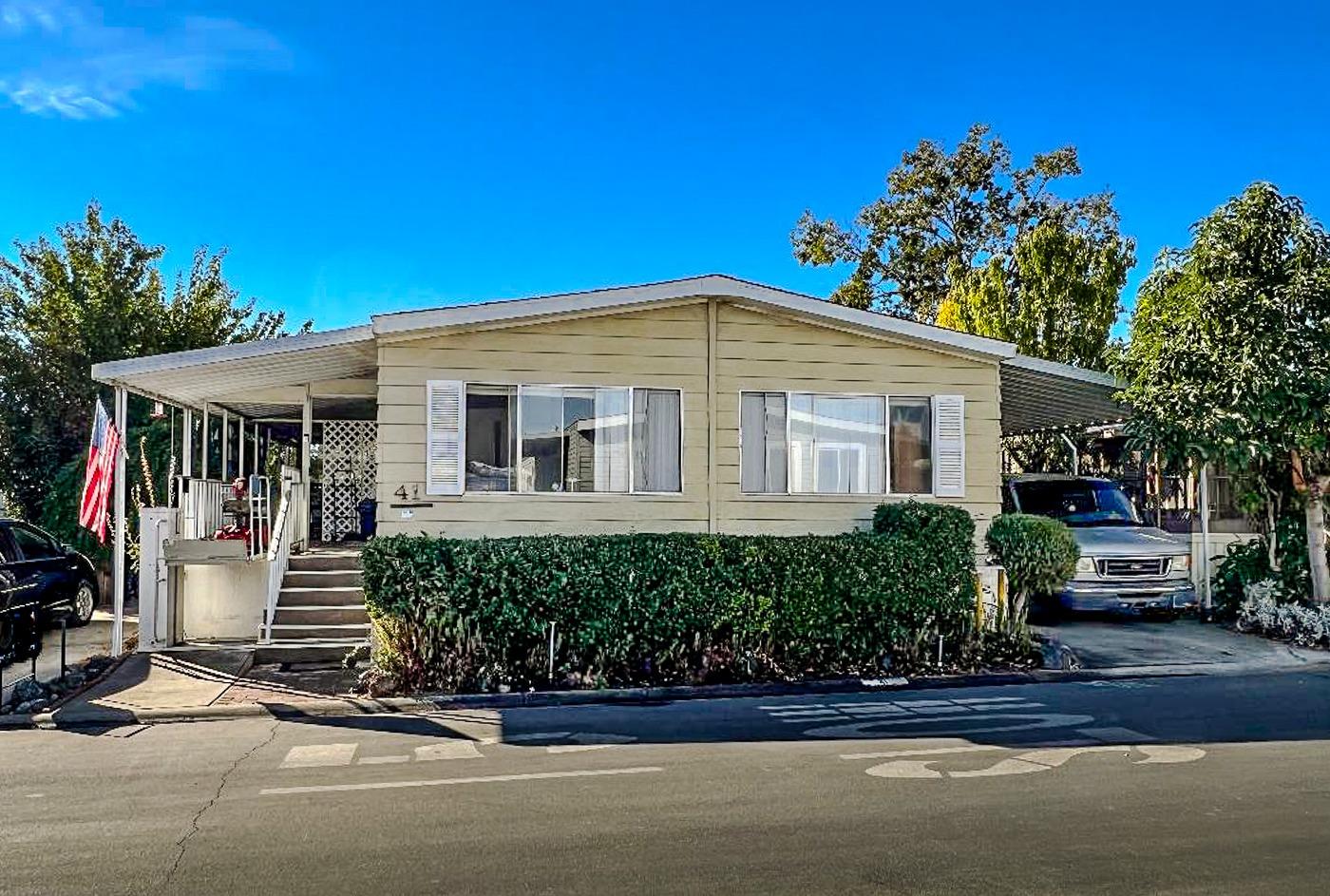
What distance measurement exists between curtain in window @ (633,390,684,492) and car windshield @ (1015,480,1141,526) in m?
6.13

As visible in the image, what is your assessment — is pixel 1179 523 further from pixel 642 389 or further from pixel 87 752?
pixel 87 752

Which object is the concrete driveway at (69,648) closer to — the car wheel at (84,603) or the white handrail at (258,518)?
the car wheel at (84,603)

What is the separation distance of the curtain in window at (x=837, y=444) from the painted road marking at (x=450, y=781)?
19.0 ft

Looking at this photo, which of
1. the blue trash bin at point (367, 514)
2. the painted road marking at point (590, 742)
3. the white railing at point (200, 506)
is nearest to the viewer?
the painted road marking at point (590, 742)

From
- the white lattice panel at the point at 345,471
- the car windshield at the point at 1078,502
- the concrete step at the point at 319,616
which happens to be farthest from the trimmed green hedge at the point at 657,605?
the white lattice panel at the point at 345,471

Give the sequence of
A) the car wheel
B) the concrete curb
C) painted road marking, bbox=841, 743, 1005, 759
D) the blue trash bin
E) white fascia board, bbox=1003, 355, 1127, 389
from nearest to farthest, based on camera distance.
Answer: painted road marking, bbox=841, 743, 1005, 759 → the concrete curb → white fascia board, bbox=1003, 355, 1127, 389 → the car wheel → the blue trash bin

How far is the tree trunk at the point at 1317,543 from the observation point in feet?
43.7

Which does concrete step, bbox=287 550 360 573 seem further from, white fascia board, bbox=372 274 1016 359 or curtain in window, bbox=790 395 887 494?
curtain in window, bbox=790 395 887 494

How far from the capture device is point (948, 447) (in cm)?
1259

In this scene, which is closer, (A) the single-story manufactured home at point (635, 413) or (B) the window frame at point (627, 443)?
(A) the single-story manufactured home at point (635, 413)

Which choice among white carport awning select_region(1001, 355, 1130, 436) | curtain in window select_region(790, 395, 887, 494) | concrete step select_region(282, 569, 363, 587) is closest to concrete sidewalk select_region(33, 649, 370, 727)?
concrete step select_region(282, 569, 363, 587)

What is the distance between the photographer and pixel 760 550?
1084cm

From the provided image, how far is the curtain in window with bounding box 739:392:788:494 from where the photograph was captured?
12258mm

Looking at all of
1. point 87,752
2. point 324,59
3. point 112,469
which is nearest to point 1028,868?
point 87,752
